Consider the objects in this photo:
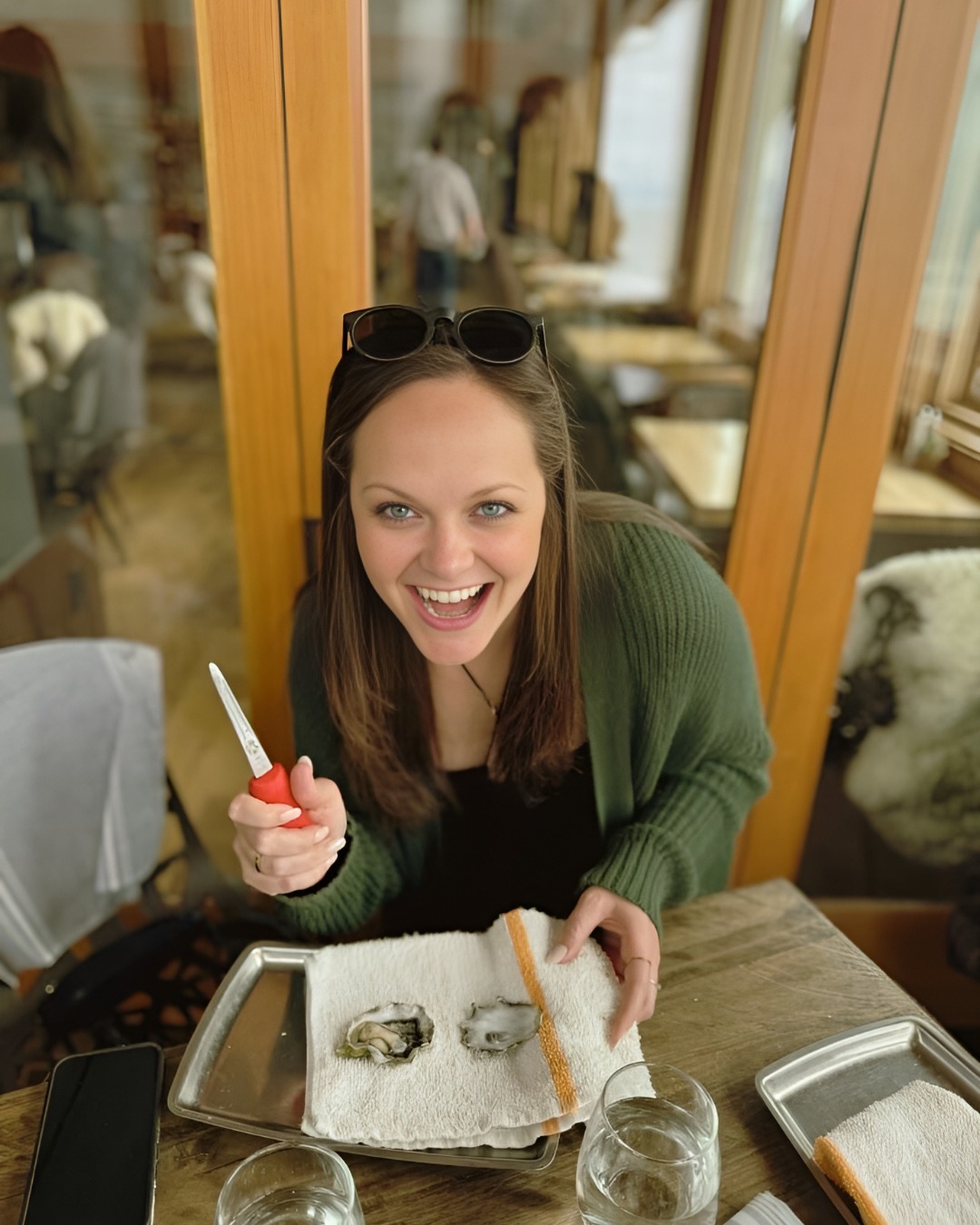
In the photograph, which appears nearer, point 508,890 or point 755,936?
point 755,936

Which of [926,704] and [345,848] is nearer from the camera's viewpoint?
[345,848]

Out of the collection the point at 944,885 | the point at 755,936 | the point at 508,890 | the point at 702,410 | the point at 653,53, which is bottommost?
the point at 944,885

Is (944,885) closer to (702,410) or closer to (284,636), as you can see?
(702,410)

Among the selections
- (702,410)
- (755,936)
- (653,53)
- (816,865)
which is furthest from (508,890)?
(653,53)

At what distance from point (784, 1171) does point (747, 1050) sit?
113mm

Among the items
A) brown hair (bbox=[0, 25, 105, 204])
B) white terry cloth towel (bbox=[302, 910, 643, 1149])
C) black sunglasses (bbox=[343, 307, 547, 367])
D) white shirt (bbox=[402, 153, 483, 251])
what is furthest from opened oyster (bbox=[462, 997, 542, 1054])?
brown hair (bbox=[0, 25, 105, 204])

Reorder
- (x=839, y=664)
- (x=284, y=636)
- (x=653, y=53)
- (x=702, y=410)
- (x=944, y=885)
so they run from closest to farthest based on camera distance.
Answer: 1. (x=284, y=636)
2. (x=839, y=664)
3. (x=944, y=885)
4. (x=702, y=410)
5. (x=653, y=53)

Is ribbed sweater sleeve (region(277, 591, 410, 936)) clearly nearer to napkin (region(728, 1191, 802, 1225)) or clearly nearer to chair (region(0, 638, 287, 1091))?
chair (region(0, 638, 287, 1091))

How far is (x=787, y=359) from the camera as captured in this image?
1194 mm

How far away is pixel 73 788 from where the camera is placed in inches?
49.4

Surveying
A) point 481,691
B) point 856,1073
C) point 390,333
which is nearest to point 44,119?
point 390,333

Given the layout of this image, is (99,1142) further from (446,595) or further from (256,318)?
(256,318)

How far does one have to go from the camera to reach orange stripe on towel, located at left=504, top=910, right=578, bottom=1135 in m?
0.71

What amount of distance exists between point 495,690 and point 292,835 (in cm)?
36
